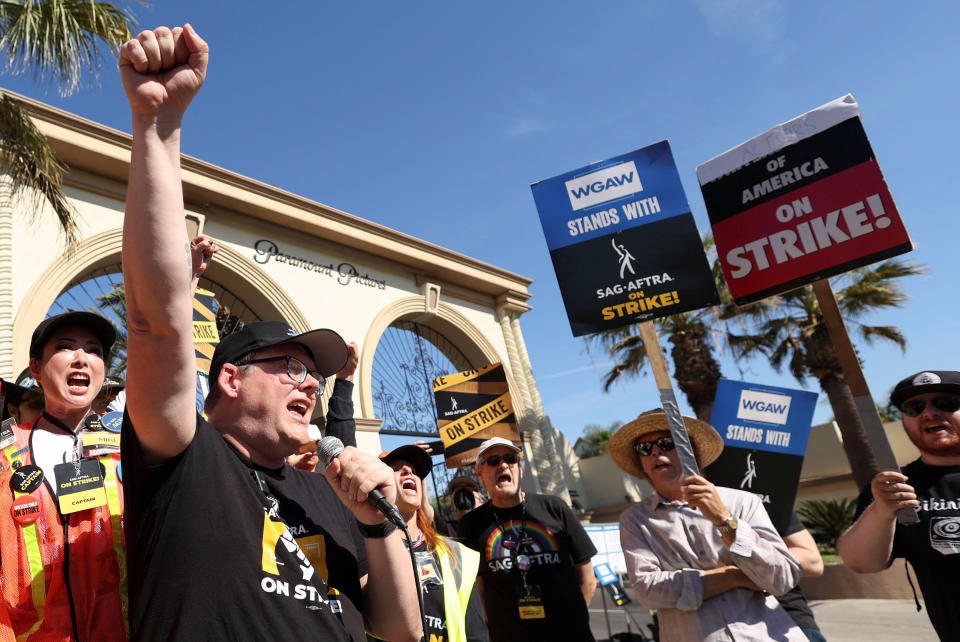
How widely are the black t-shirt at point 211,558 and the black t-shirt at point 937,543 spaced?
2.60m

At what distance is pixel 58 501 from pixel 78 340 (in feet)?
2.10

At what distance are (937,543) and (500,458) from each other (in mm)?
2737

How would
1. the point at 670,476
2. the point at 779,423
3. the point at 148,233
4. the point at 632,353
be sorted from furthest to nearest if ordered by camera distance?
the point at 632,353
the point at 779,423
the point at 670,476
the point at 148,233

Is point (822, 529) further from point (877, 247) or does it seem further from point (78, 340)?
point (78, 340)

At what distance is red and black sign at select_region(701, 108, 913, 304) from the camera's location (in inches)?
145

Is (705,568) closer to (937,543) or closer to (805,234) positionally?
(937,543)

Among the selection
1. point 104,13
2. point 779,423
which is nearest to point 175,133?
point 779,423

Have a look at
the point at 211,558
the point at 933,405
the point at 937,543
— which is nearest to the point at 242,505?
the point at 211,558

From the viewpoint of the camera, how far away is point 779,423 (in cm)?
536

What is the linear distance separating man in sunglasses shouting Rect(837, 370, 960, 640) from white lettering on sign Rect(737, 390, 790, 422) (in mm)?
2166

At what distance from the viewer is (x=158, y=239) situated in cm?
128

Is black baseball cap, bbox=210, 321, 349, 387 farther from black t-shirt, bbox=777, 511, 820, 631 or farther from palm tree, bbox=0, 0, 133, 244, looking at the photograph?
palm tree, bbox=0, 0, 133, 244

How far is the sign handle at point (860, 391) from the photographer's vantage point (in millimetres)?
2973

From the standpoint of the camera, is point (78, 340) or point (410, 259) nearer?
point (78, 340)
